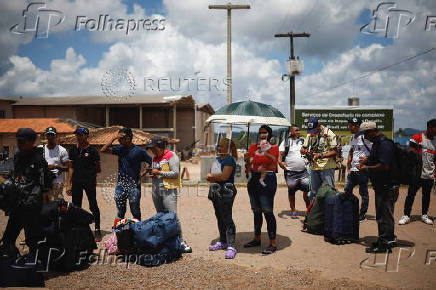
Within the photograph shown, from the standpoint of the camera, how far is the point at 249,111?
188 inches

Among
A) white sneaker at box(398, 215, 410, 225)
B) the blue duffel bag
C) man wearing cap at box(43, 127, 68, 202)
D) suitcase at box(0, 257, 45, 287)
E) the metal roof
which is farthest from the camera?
the metal roof

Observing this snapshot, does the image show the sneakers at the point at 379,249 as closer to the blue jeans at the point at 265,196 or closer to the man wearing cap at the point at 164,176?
the blue jeans at the point at 265,196

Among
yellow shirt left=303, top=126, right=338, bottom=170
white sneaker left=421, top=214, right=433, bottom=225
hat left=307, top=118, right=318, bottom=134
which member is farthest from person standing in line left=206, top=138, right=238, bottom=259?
white sneaker left=421, top=214, right=433, bottom=225

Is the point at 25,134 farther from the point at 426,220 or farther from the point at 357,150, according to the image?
the point at 426,220

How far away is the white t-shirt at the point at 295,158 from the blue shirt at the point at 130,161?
3096mm

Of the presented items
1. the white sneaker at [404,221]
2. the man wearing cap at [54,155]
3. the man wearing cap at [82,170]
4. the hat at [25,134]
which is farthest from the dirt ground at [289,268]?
the hat at [25,134]

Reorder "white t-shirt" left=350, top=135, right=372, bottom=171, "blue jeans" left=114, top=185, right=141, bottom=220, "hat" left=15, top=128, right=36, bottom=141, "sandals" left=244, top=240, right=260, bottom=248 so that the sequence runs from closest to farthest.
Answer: "hat" left=15, top=128, right=36, bottom=141 → "blue jeans" left=114, top=185, right=141, bottom=220 → "sandals" left=244, top=240, right=260, bottom=248 → "white t-shirt" left=350, top=135, right=372, bottom=171

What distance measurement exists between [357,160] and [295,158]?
3.99ft

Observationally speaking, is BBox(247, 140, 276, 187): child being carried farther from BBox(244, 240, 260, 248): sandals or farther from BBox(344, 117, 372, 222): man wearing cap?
BBox(344, 117, 372, 222): man wearing cap

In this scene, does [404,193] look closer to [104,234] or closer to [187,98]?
[104,234]

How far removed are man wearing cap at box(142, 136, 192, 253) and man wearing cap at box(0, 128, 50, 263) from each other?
1453 millimetres

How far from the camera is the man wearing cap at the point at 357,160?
618 cm

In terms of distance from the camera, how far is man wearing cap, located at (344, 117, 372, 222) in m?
6.18

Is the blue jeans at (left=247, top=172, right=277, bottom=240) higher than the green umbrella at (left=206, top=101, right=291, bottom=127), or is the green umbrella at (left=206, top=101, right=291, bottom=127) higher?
the green umbrella at (left=206, top=101, right=291, bottom=127)
